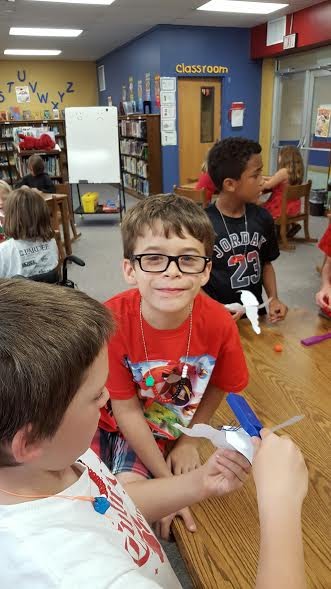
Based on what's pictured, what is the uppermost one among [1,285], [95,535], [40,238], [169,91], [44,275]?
[169,91]

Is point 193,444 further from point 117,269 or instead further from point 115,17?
point 115,17

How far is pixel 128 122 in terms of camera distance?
8.90m

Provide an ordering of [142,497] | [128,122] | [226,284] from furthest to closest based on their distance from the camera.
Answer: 1. [128,122]
2. [226,284]
3. [142,497]

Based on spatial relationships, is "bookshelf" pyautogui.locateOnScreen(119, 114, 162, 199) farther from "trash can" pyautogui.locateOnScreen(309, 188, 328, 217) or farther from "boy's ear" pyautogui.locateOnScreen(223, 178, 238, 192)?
"boy's ear" pyautogui.locateOnScreen(223, 178, 238, 192)

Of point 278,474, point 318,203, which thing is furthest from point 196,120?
point 278,474

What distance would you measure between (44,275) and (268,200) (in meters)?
3.28

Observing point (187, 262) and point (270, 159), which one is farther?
point (270, 159)

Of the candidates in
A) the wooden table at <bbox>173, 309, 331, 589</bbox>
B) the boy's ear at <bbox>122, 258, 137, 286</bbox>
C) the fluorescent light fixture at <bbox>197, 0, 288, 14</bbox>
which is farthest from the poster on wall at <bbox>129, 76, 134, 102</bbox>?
the boy's ear at <bbox>122, 258, 137, 286</bbox>

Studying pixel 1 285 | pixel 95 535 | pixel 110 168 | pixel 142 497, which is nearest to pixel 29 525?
Result: pixel 95 535

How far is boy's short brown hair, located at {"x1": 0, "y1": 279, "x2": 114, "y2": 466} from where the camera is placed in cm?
46

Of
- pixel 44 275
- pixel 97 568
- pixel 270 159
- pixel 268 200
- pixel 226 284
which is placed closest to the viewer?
pixel 97 568

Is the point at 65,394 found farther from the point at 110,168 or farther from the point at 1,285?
the point at 110,168

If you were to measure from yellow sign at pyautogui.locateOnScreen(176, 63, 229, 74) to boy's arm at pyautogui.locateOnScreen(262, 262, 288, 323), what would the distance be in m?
6.52

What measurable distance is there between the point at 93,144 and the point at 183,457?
21.2 ft
